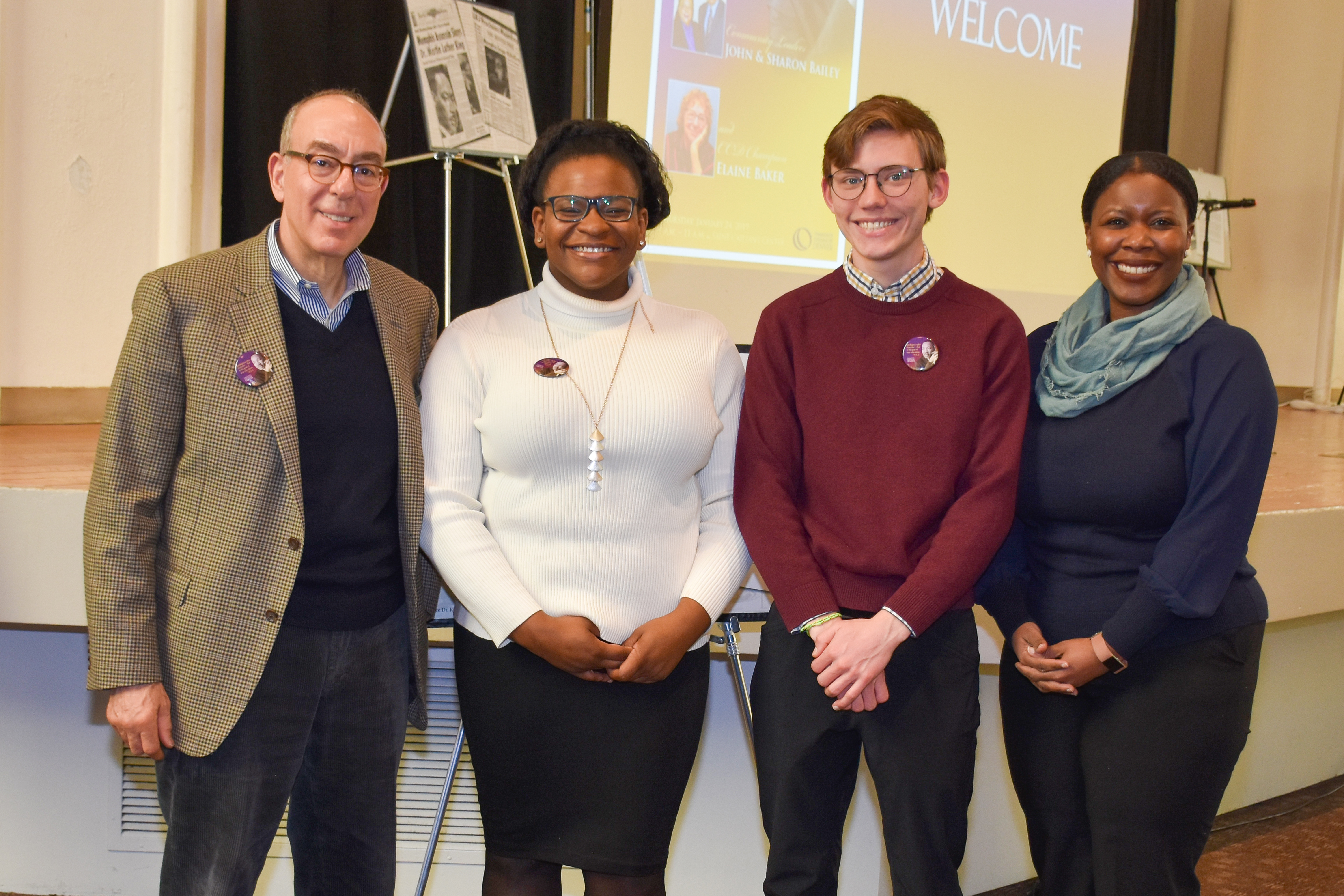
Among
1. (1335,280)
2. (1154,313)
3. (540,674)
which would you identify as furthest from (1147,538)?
(1335,280)

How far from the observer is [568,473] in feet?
4.82

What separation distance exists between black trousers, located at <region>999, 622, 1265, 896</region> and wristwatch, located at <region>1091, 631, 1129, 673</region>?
56 millimetres

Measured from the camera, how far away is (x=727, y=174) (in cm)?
424

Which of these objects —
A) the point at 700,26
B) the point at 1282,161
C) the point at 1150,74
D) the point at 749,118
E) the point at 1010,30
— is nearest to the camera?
the point at 700,26

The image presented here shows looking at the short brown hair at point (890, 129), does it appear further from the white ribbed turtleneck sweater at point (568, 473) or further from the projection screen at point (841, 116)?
the projection screen at point (841, 116)

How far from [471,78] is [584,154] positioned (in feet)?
8.45

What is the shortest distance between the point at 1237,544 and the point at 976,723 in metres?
0.45

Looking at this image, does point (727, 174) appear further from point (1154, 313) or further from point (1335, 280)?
point (1335, 280)

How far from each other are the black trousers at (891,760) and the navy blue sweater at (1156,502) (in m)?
0.19

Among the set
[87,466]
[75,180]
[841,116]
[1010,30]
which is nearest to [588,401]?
[87,466]

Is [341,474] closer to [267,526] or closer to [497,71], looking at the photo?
[267,526]

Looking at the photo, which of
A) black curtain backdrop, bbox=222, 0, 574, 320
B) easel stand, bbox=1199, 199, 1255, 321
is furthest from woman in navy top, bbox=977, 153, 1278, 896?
easel stand, bbox=1199, 199, 1255, 321

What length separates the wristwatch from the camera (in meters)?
1.44

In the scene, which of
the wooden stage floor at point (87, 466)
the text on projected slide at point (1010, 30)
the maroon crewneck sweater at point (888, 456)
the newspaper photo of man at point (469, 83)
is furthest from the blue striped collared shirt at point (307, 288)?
the text on projected slide at point (1010, 30)
